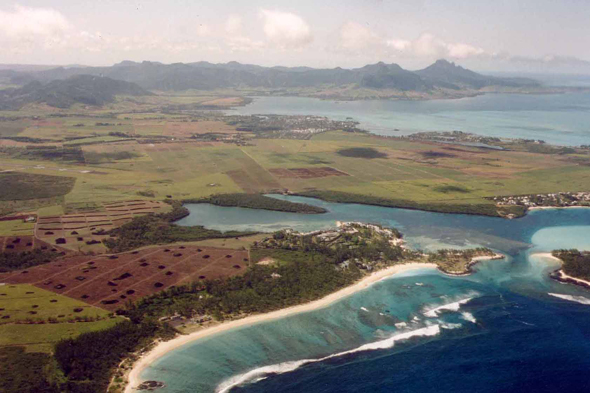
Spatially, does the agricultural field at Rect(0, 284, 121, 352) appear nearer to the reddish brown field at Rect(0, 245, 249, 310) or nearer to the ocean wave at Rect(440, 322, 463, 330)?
the reddish brown field at Rect(0, 245, 249, 310)

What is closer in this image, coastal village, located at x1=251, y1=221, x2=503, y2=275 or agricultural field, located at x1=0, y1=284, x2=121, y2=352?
agricultural field, located at x1=0, y1=284, x2=121, y2=352

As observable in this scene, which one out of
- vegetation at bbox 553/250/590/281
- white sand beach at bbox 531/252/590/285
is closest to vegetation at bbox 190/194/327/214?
white sand beach at bbox 531/252/590/285

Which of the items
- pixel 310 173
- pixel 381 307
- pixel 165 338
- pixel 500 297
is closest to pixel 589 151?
pixel 310 173

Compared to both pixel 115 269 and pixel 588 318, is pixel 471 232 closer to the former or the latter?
pixel 588 318

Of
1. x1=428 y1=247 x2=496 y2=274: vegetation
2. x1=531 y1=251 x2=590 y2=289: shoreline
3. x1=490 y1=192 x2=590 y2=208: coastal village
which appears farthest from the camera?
x1=490 y1=192 x2=590 y2=208: coastal village

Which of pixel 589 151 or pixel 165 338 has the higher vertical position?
pixel 589 151

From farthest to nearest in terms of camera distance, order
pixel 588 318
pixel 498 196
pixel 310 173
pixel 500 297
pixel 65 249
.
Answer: pixel 310 173
pixel 498 196
pixel 65 249
pixel 500 297
pixel 588 318
